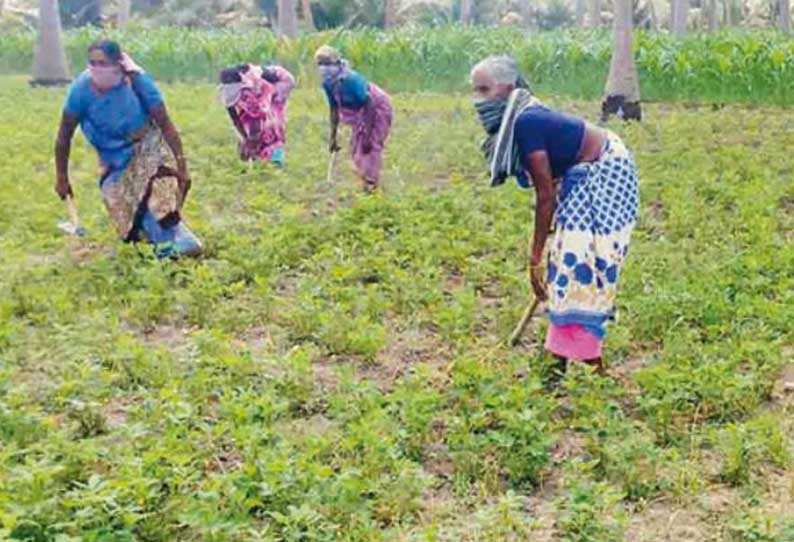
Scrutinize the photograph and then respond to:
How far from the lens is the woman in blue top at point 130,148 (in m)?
7.34

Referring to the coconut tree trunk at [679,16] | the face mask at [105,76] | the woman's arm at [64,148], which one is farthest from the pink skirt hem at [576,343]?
the coconut tree trunk at [679,16]

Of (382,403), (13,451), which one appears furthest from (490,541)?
(13,451)

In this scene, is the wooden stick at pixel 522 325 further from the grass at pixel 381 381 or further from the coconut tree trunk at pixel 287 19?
the coconut tree trunk at pixel 287 19

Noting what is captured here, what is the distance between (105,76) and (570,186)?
314 cm

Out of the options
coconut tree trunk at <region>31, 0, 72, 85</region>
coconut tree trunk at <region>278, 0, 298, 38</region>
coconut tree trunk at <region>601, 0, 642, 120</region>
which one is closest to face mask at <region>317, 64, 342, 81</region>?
coconut tree trunk at <region>601, 0, 642, 120</region>

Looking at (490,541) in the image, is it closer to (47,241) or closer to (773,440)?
(773,440)

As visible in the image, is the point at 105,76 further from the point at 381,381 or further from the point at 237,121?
the point at 237,121

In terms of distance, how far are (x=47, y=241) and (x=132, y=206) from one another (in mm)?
769

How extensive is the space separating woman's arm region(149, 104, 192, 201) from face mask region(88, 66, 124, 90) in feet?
1.01

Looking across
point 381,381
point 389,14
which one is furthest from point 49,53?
point 381,381

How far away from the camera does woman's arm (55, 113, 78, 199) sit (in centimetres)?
745

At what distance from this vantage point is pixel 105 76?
7211 millimetres

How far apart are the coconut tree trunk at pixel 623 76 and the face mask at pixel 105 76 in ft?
30.0

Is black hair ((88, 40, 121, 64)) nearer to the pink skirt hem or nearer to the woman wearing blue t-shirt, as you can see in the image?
the woman wearing blue t-shirt
